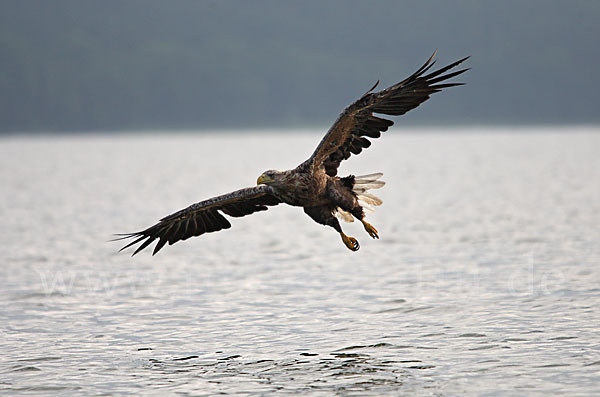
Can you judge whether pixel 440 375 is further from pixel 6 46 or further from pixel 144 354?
pixel 6 46

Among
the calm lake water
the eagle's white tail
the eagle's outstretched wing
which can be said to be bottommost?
the calm lake water

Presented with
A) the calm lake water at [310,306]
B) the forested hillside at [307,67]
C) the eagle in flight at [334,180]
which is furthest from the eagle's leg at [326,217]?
the forested hillside at [307,67]

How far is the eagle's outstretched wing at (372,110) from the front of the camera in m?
11.5

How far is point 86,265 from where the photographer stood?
21.1 m

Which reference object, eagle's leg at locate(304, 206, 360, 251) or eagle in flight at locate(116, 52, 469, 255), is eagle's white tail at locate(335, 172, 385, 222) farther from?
eagle's leg at locate(304, 206, 360, 251)

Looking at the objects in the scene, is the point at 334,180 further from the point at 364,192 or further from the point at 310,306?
the point at 310,306

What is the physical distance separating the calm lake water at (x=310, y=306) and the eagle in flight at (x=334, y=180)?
168 centimetres

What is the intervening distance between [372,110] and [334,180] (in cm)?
121

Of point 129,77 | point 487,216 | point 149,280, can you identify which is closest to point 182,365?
point 149,280

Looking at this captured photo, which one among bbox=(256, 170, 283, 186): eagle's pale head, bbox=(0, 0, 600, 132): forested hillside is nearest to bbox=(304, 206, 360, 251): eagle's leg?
bbox=(256, 170, 283, 186): eagle's pale head

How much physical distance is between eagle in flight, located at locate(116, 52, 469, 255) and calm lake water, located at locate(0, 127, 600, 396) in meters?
1.68

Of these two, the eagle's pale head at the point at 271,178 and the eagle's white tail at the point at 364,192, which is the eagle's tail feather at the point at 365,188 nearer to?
the eagle's white tail at the point at 364,192

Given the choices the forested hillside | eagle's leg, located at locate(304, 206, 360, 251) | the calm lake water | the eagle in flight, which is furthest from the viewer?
the forested hillside

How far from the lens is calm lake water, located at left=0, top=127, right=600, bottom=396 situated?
442 inches
